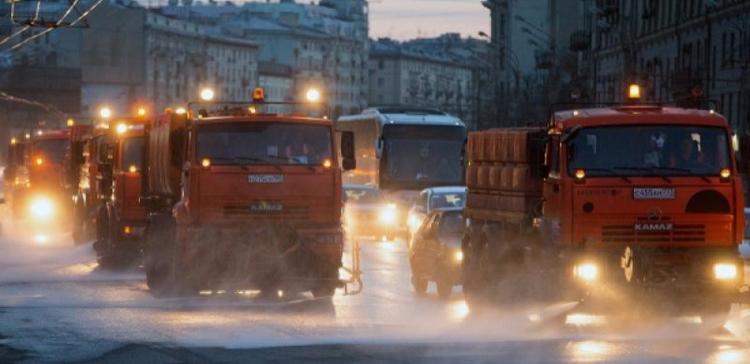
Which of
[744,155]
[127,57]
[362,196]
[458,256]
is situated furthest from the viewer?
[127,57]

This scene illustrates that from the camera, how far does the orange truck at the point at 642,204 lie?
23.4 m

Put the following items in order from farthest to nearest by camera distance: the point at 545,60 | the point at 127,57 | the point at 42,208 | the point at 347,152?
the point at 127,57
the point at 545,60
the point at 42,208
the point at 347,152

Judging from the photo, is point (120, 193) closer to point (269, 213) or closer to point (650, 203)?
point (269, 213)

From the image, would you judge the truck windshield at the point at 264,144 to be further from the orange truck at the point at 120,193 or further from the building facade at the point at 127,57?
the building facade at the point at 127,57

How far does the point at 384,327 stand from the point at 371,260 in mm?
19220

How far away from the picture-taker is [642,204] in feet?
77.0

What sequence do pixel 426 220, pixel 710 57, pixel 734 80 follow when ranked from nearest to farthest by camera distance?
1. pixel 426 220
2. pixel 734 80
3. pixel 710 57

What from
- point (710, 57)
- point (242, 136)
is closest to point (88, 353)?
point (242, 136)

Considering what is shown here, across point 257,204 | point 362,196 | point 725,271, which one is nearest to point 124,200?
point 257,204

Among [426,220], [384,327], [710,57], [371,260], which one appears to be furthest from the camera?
[710,57]

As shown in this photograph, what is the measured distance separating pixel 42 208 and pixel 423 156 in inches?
464

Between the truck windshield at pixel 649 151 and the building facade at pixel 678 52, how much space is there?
4016cm

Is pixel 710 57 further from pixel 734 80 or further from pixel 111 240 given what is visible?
pixel 111 240

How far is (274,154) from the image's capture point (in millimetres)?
27797
